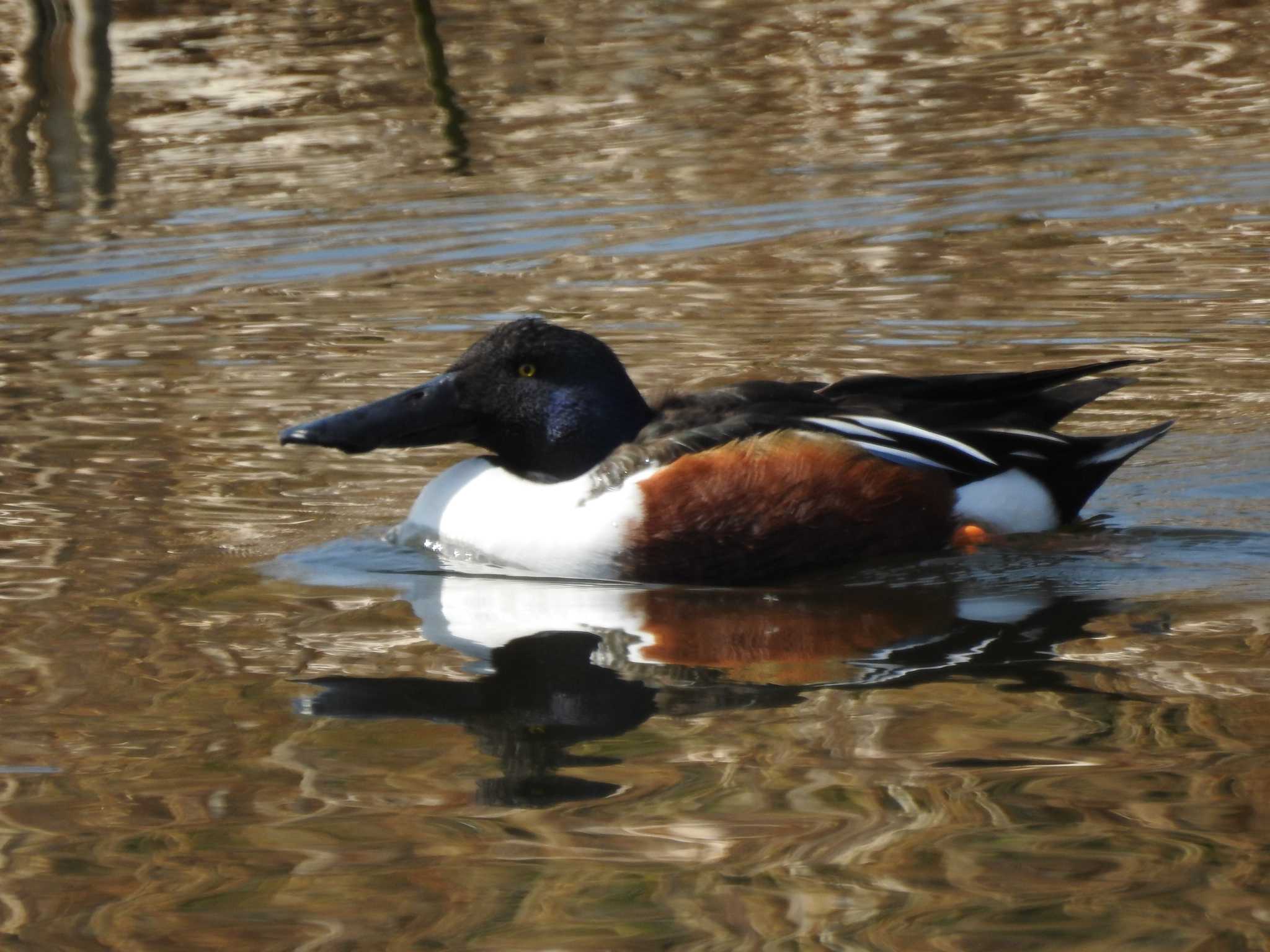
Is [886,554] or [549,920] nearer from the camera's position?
[549,920]

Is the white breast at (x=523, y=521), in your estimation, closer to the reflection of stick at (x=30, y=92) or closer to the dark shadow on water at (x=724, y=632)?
the dark shadow on water at (x=724, y=632)

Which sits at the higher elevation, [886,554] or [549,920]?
[549,920]

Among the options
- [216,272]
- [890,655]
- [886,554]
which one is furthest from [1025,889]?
[216,272]

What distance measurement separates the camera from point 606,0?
16.2m

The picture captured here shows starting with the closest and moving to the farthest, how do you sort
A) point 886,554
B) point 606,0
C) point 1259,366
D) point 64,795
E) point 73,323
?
point 64,795
point 886,554
point 1259,366
point 73,323
point 606,0

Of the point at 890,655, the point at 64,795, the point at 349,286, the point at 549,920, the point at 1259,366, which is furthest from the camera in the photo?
the point at 349,286

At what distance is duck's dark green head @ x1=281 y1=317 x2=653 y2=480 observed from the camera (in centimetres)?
535

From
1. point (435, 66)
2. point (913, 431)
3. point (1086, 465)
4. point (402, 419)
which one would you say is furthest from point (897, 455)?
point (435, 66)

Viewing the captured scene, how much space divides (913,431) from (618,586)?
925mm

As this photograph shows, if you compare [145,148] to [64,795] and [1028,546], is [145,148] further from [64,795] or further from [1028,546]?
[64,795]

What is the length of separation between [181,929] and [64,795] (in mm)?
666

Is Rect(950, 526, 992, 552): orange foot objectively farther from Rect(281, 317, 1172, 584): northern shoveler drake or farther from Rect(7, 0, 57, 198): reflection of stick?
Rect(7, 0, 57, 198): reflection of stick

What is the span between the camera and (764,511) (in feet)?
17.0

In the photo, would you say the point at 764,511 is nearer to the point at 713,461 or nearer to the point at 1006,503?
the point at 713,461
